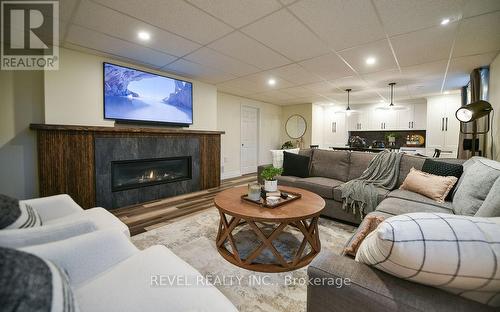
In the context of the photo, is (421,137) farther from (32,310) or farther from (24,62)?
(24,62)

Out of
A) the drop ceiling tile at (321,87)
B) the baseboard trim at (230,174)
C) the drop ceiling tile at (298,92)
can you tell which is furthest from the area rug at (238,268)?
the drop ceiling tile at (298,92)

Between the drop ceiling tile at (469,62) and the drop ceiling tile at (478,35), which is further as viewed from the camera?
the drop ceiling tile at (469,62)

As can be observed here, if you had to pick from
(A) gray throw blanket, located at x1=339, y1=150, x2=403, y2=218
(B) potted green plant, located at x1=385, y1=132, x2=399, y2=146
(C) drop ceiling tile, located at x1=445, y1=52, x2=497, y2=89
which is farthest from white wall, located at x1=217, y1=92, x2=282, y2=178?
(C) drop ceiling tile, located at x1=445, y1=52, x2=497, y2=89

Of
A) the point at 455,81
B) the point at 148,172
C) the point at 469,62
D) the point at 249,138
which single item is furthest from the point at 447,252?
the point at 249,138

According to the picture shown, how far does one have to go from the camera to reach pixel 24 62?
2754 mm

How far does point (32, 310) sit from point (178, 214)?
8.49 feet

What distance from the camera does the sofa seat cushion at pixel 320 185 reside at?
109 inches

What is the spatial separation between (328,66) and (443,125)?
13.2ft

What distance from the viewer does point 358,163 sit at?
3.18 meters

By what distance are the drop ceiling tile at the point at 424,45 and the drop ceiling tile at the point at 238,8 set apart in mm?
1614

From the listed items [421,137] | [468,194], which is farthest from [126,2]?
[421,137]

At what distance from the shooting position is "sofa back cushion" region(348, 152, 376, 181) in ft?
10.2

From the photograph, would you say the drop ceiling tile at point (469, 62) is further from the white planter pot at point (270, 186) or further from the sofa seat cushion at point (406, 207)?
the white planter pot at point (270, 186)

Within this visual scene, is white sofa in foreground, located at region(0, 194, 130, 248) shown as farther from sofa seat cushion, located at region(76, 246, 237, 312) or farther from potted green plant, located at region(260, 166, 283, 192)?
potted green plant, located at region(260, 166, 283, 192)
